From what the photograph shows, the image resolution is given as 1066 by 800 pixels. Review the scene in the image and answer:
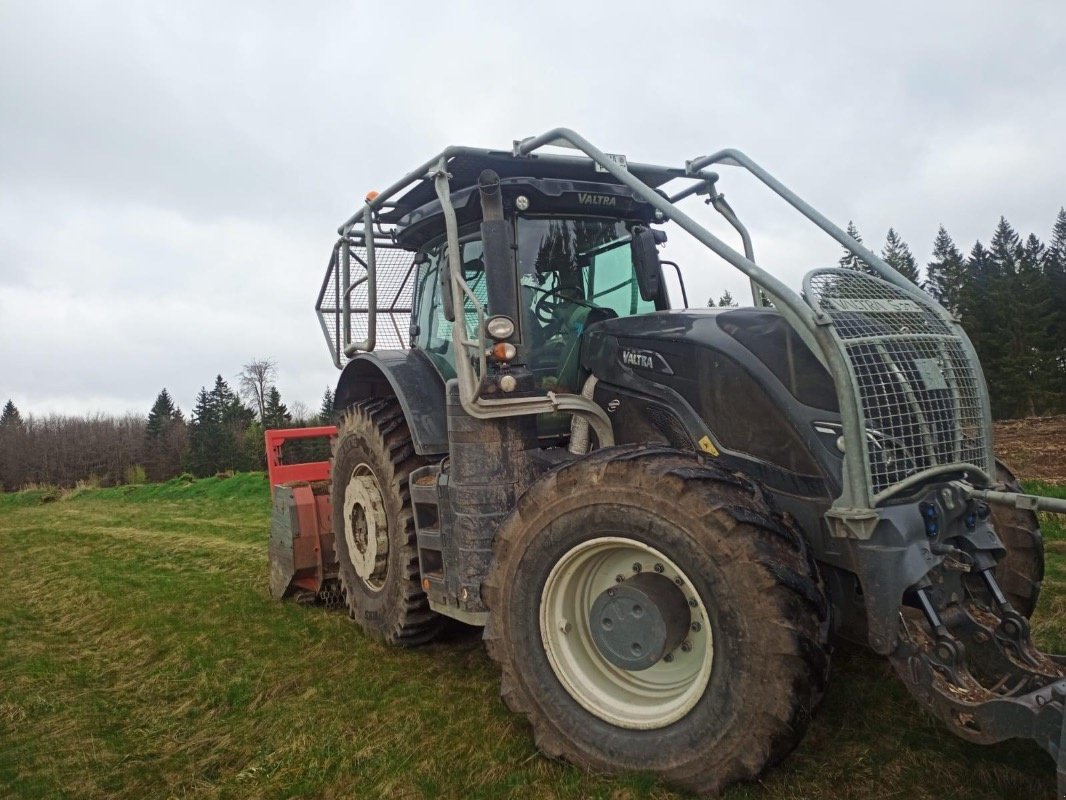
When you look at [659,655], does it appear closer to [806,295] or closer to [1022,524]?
[806,295]

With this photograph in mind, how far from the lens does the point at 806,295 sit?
283 centimetres

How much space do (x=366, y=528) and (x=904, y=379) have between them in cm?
331

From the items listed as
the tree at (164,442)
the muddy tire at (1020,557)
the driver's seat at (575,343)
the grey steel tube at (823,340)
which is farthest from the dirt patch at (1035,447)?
the tree at (164,442)

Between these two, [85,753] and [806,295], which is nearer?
[806,295]

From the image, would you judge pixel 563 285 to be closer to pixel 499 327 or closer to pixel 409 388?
pixel 499 327

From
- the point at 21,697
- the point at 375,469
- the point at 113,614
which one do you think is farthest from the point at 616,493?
the point at 113,614

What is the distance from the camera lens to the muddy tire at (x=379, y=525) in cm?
437

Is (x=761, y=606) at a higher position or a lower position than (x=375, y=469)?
lower

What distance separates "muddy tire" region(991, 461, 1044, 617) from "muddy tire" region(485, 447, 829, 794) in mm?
1463

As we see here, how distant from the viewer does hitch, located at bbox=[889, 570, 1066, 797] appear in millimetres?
2242

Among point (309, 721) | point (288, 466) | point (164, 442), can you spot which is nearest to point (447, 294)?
point (309, 721)

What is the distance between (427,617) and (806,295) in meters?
2.79

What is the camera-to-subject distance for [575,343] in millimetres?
4117

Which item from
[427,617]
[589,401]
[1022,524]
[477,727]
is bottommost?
[477,727]
